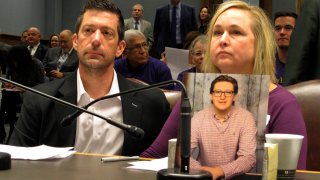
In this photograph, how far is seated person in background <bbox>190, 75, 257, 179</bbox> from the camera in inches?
39.7

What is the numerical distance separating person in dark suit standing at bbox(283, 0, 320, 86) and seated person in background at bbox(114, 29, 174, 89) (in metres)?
1.89

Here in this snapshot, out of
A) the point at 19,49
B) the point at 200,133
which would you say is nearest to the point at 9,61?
the point at 19,49

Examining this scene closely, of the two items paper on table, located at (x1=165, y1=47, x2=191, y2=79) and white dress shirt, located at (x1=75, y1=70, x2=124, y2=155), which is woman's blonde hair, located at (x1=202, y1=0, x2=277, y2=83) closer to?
white dress shirt, located at (x1=75, y1=70, x2=124, y2=155)

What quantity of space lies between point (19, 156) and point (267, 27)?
2.48ft

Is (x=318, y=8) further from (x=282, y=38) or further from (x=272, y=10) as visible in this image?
(x=272, y=10)

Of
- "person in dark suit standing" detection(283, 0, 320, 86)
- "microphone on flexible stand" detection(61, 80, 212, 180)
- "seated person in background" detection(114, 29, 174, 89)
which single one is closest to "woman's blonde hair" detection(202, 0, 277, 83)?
"microphone on flexible stand" detection(61, 80, 212, 180)

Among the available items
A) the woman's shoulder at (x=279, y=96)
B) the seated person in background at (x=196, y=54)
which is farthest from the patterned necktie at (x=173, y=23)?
the woman's shoulder at (x=279, y=96)

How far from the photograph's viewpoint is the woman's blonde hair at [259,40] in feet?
4.47

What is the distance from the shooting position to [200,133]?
3.38 feet

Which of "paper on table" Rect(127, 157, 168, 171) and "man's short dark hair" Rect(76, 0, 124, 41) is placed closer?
"paper on table" Rect(127, 157, 168, 171)

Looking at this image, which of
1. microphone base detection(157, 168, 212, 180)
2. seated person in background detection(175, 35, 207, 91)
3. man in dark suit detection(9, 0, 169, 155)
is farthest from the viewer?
seated person in background detection(175, 35, 207, 91)

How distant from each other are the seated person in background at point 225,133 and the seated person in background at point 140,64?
335 cm

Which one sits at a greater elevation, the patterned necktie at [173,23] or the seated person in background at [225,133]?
the patterned necktie at [173,23]

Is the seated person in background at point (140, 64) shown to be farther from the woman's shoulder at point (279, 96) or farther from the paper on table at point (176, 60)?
the woman's shoulder at point (279, 96)
